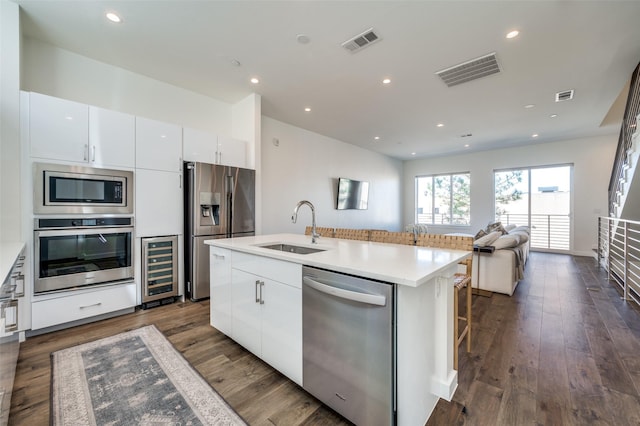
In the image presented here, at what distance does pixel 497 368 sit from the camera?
74.8 inches

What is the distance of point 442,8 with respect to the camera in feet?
7.19

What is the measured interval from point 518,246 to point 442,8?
3316mm

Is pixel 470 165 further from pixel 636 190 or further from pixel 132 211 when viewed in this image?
pixel 132 211

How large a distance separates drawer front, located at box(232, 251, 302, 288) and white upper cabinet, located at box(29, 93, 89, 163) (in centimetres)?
201

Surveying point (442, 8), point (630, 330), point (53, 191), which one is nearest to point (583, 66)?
point (442, 8)

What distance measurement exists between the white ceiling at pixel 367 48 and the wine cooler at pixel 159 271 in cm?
219

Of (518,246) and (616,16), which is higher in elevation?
(616,16)

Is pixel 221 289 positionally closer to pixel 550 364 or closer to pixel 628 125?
pixel 550 364

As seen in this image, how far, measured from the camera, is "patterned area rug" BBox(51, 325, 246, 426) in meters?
1.44

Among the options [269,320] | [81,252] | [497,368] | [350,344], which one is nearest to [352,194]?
[497,368]

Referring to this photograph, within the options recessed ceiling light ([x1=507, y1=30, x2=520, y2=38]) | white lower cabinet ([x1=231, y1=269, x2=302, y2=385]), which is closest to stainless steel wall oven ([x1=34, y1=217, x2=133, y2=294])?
white lower cabinet ([x1=231, y1=269, x2=302, y2=385])

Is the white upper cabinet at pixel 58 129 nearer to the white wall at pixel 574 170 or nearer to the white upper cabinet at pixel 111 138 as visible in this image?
the white upper cabinet at pixel 111 138

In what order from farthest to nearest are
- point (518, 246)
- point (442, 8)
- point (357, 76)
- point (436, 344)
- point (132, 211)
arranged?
point (518, 246) → point (357, 76) → point (132, 211) → point (442, 8) → point (436, 344)

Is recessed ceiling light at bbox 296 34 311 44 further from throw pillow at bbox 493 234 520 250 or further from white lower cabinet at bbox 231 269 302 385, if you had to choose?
throw pillow at bbox 493 234 520 250
